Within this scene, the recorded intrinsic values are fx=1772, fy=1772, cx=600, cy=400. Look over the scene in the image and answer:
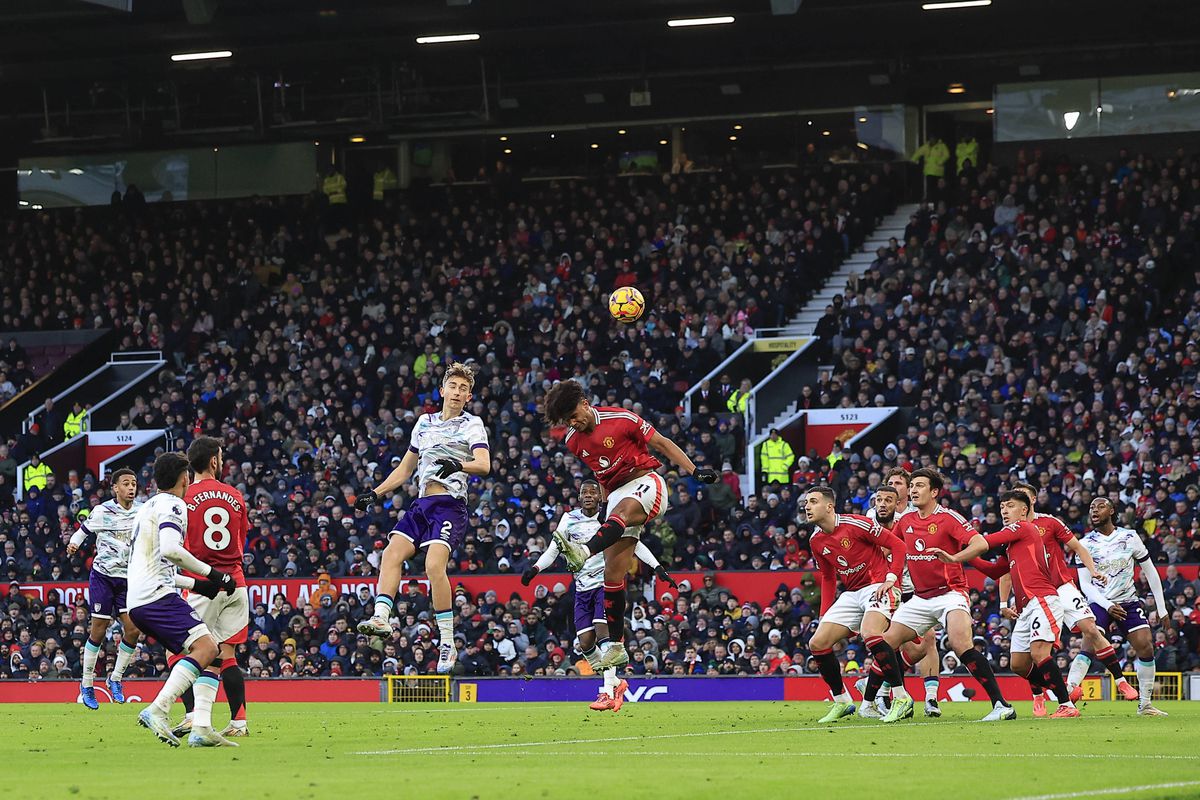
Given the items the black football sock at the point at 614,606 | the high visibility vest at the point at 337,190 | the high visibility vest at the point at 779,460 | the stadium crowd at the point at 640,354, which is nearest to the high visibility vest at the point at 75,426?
the stadium crowd at the point at 640,354

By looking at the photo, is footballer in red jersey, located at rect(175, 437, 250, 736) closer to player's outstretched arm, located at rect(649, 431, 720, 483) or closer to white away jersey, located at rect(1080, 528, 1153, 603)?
player's outstretched arm, located at rect(649, 431, 720, 483)

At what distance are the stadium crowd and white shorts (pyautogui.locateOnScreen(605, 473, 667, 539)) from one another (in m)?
10.6

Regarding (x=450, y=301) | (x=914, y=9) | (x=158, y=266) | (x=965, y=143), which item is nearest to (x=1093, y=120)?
(x=965, y=143)

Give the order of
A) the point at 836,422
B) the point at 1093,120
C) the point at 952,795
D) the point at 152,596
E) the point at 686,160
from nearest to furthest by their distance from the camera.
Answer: the point at 952,795 < the point at 152,596 < the point at 836,422 < the point at 1093,120 < the point at 686,160

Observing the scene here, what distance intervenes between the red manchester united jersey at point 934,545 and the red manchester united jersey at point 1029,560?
2.29 feet

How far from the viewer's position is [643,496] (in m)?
15.6

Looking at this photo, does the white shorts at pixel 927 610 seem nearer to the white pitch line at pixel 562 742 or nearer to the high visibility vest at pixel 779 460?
the white pitch line at pixel 562 742

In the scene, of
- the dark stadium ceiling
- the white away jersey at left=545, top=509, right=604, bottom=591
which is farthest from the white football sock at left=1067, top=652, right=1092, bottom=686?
the dark stadium ceiling

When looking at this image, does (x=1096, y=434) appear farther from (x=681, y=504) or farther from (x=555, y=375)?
(x=555, y=375)

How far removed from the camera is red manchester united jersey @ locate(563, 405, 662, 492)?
15680mm

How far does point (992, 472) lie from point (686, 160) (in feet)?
56.7

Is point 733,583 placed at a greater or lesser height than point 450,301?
lesser

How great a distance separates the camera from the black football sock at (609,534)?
603 inches

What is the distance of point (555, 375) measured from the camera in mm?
37312
